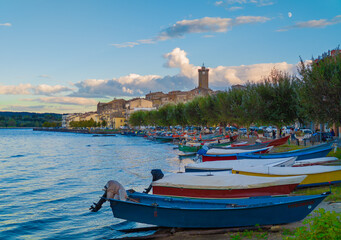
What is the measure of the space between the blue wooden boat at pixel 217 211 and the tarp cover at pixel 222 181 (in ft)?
5.67

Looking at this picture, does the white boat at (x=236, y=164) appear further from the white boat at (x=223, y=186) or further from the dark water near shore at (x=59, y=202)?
the white boat at (x=223, y=186)

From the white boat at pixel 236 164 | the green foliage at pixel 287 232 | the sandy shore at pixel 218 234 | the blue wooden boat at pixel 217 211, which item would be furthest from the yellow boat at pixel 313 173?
the green foliage at pixel 287 232

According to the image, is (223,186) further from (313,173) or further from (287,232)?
(313,173)

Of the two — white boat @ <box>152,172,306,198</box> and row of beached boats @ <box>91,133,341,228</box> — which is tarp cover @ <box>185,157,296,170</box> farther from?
white boat @ <box>152,172,306,198</box>

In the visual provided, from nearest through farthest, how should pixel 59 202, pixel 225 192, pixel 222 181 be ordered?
pixel 225 192 → pixel 222 181 → pixel 59 202

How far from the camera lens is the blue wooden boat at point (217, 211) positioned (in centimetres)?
1212

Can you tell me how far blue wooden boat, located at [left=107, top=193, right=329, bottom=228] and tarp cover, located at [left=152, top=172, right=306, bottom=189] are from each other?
5.67ft

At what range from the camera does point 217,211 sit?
12328 millimetres

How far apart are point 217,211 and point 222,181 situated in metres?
3.15

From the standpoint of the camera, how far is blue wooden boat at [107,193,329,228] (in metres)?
12.1

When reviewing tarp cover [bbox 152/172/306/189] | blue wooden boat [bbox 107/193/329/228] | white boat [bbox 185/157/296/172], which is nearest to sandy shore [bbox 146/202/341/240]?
blue wooden boat [bbox 107/193/329/228]

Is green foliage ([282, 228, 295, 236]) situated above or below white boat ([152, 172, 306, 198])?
below

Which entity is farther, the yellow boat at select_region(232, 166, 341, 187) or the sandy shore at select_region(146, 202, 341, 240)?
the yellow boat at select_region(232, 166, 341, 187)

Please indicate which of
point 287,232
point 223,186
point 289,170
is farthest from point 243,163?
point 287,232
